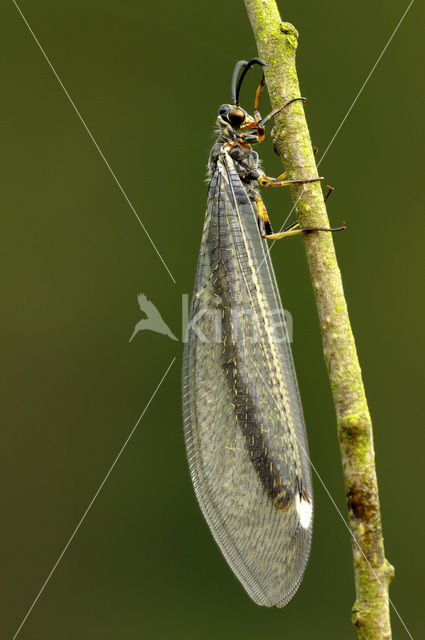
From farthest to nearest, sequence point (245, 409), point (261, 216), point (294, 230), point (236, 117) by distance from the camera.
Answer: point (236, 117) → point (261, 216) → point (294, 230) → point (245, 409)

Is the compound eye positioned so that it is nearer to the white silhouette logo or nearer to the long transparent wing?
the long transparent wing

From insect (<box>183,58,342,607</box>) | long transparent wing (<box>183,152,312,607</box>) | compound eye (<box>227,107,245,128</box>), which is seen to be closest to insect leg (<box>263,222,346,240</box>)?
insect (<box>183,58,342,607</box>)

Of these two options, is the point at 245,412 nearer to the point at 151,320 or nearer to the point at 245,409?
the point at 245,409

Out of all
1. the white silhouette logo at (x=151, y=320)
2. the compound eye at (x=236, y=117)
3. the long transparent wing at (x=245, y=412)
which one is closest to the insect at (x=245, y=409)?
the long transparent wing at (x=245, y=412)

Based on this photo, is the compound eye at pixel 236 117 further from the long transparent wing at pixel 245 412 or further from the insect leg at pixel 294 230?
the insect leg at pixel 294 230

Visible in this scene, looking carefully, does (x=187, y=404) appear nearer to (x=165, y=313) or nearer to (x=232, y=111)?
(x=232, y=111)

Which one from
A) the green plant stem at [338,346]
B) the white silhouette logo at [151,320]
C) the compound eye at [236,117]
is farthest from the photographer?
the white silhouette logo at [151,320]

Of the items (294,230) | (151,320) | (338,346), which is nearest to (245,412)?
(338,346)

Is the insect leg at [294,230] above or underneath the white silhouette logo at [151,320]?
underneath
